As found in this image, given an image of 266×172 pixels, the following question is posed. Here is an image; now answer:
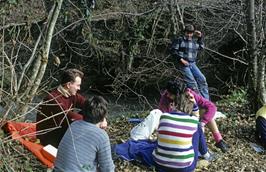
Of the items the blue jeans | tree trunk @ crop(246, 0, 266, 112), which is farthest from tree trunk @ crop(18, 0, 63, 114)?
tree trunk @ crop(246, 0, 266, 112)

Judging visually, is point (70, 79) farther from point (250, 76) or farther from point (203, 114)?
point (250, 76)

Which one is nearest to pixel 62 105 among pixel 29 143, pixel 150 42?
pixel 29 143

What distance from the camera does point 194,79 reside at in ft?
29.3

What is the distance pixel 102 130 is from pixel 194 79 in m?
4.73

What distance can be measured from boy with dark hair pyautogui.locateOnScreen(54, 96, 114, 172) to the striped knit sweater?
42.9 inches

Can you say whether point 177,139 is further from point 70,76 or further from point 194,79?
point 194,79

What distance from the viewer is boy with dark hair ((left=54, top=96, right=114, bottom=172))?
4.32 meters

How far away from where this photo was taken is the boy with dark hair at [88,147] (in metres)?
4.32

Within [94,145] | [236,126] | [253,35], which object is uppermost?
[253,35]

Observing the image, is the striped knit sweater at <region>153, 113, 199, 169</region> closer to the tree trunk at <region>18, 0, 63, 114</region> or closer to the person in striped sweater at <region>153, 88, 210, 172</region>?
the person in striped sweater at <region>153, 88, 210, 172</region>

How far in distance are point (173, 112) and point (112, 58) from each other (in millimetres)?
7916

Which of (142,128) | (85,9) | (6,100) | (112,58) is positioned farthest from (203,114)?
(112,58)

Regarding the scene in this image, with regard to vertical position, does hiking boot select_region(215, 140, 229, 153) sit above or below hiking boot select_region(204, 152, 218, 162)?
above

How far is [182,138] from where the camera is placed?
527cm
